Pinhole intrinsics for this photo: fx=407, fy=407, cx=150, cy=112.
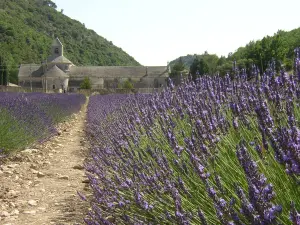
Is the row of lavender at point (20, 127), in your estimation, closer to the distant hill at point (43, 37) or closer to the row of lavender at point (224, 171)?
the row of lavender at point (224, 171)

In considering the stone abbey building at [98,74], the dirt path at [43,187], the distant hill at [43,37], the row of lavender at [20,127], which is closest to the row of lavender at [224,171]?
the dirt path at [43,187]

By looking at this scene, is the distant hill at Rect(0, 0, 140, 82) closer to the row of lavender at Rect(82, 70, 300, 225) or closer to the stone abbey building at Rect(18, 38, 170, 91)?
the stone abbey building at Rect(18, 38, 170, 91)

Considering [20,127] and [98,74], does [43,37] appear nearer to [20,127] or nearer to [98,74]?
[98,74]

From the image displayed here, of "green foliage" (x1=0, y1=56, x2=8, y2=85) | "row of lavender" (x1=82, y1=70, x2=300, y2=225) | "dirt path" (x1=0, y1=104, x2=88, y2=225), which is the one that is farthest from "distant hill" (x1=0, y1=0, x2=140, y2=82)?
"row of lavender" (x1=82, y1=70, x2=300, y2=225)

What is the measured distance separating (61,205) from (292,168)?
9.34ft

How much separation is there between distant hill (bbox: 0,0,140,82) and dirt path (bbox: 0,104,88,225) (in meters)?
70.1

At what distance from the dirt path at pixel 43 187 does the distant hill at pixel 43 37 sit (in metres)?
70.1

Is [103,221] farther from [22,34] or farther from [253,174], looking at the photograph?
[22,34]

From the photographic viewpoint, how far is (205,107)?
2914 millimetres

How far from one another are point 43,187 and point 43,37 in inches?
3502

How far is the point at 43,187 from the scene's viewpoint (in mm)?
4320

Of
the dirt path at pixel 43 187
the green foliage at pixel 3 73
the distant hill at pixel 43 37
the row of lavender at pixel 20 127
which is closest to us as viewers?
the dirt path at pixel 43 187

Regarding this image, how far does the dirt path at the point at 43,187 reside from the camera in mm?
3268

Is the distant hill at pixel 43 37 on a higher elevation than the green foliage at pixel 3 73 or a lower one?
higher
